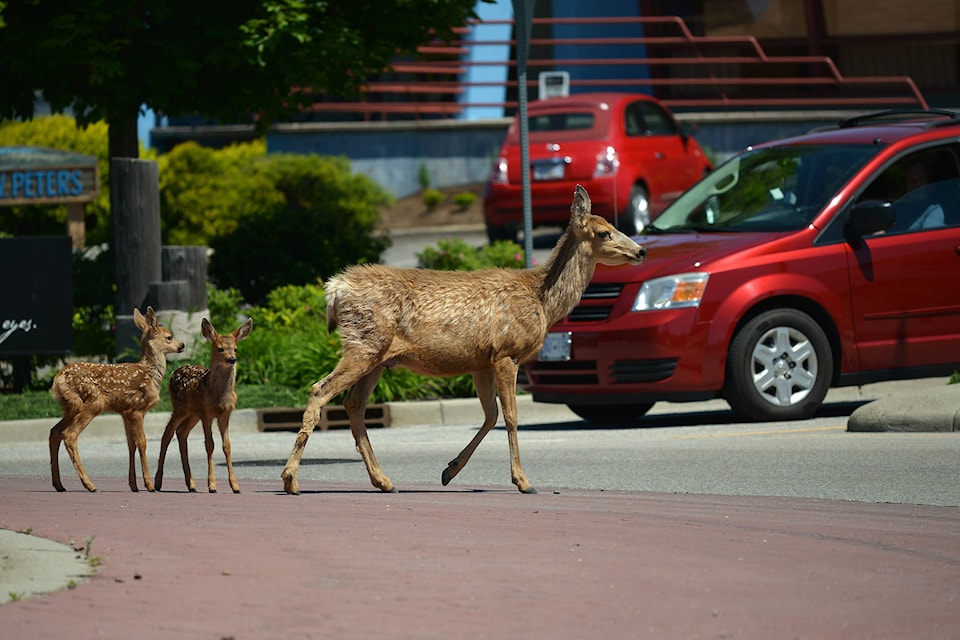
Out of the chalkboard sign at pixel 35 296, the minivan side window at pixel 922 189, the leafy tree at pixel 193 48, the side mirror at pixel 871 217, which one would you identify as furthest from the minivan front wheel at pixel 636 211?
the side mirror at pixel 871 217

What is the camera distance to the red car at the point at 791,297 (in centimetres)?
1345

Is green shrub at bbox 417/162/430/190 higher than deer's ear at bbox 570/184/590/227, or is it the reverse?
green shrub at bbox 417/162/430/190

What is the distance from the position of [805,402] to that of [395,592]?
7968 mm

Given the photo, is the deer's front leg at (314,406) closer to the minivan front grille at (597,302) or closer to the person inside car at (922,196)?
the minivan front grille at (597,302)

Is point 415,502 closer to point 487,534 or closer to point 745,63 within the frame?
point 487,534

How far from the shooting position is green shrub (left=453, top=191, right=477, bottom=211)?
1404 inches

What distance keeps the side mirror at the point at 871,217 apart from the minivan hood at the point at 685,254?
23.4 inches

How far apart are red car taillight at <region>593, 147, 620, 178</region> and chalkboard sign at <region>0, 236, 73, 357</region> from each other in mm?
9780

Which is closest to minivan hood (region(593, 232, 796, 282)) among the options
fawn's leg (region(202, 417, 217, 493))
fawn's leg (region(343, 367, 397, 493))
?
fawn's leg (region(343, 367, 397, 493))

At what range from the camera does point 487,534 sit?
25.6ft

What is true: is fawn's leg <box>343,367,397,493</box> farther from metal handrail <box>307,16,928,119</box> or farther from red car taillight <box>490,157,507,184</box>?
metal handrail <box>307,16,928,119</box>

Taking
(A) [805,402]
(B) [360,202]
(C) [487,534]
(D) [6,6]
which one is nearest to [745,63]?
(B) [360,202]

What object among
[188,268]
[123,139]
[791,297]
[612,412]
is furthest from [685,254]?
[123,139]

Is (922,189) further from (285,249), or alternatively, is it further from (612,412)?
(285,249)
